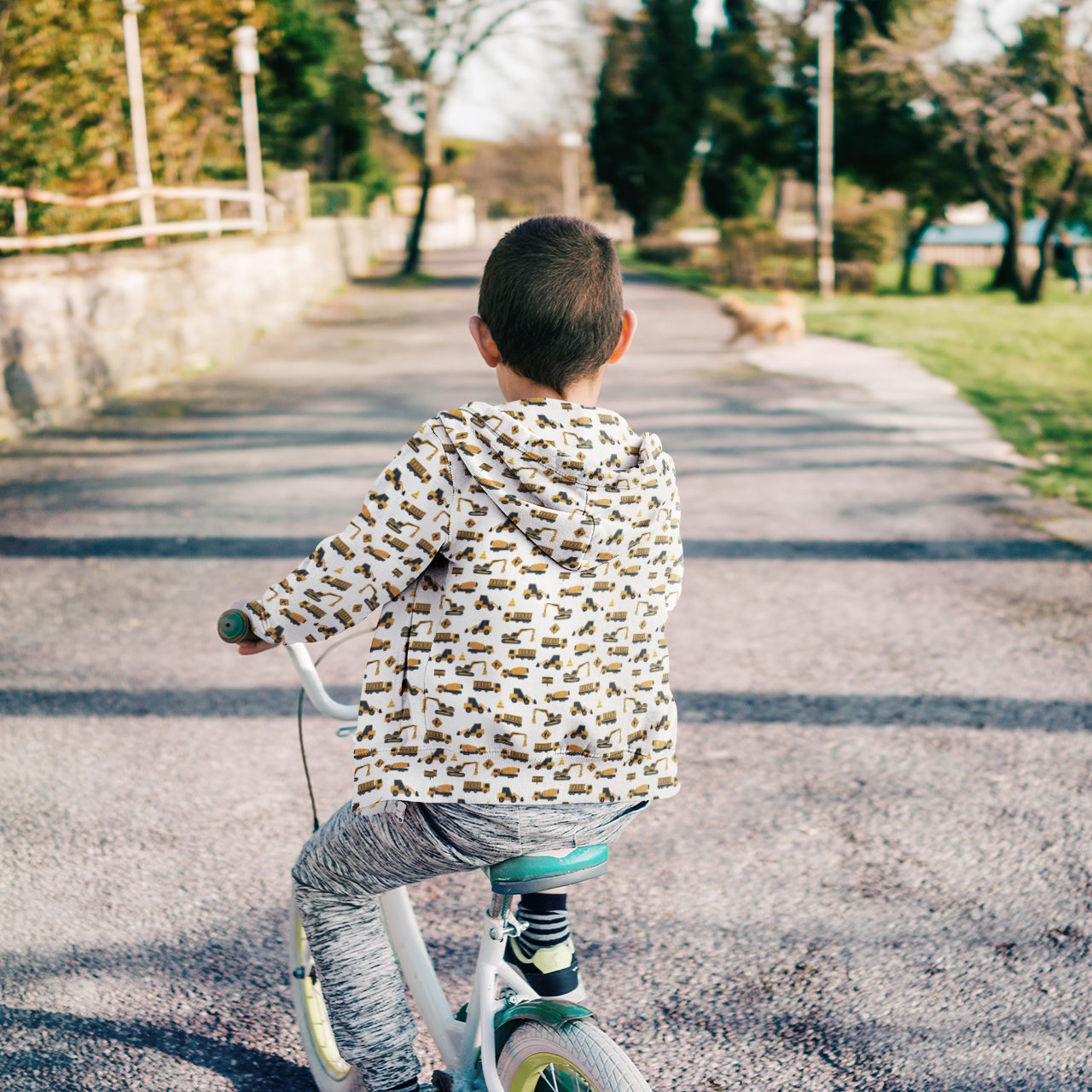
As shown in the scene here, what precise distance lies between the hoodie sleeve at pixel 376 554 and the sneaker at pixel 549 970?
24.2 inches

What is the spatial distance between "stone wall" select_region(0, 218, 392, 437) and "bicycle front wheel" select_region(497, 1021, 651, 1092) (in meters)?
8.59

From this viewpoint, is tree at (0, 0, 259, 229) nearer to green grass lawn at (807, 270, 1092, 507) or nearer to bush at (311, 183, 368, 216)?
bush at (311, 183, 368, 216)

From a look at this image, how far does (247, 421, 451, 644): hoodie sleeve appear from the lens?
167 cm

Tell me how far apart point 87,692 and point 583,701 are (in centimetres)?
332

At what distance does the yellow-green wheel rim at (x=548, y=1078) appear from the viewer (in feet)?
5.59

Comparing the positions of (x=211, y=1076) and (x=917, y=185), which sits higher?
(x=917, y=185)

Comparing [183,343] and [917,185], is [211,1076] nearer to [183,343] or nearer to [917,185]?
[183,343]

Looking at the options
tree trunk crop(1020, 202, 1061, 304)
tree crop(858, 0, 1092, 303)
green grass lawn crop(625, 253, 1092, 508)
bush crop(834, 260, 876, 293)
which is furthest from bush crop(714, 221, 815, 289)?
tree trunk crop(1020, 202, 1061, 304)

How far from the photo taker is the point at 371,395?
38.0ft

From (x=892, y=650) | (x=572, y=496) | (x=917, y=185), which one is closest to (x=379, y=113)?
(x=917, y=185)

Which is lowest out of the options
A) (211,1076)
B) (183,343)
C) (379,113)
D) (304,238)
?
(211,1076)

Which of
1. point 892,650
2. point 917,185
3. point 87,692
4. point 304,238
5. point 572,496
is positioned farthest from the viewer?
point 917,185

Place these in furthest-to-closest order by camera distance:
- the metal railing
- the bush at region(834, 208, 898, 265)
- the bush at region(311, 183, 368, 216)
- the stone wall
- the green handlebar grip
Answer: the bush at region(834, 208, 898, 265), the bush at region(311, 183, 368, 216), the metal railing, the stone wall, the green handlebar grip

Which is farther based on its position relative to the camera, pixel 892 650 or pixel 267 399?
pixel 267 399
